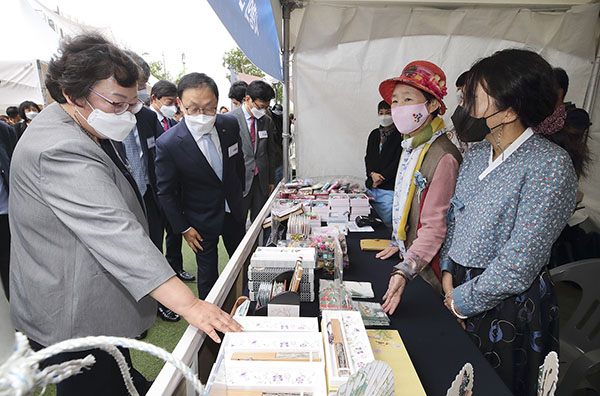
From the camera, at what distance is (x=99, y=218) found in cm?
93

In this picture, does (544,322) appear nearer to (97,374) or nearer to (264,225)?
(264,225)

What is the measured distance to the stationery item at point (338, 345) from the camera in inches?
31.1

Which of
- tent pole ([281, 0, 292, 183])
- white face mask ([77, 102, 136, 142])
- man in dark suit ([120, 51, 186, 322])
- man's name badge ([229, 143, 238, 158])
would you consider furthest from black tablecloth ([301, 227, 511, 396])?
tent pole ([281, 0, 292, 183])

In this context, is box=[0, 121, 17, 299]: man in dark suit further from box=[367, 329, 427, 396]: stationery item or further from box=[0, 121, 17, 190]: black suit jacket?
box=[367, 329, 427, 396]: stationery item

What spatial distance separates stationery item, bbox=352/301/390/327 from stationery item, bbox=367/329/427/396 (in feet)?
0.17

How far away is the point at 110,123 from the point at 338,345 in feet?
3.67

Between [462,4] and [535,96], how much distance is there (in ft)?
9.35

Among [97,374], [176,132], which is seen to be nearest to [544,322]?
[97,374]

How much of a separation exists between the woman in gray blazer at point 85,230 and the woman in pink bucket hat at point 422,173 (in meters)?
1.02

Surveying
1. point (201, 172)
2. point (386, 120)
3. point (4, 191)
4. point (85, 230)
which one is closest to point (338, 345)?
point (85, 230)

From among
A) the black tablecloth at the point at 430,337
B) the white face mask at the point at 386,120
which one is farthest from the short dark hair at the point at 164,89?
the black tablecloth at the point at 430,337

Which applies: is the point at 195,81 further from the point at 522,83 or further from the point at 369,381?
the point at 369,381

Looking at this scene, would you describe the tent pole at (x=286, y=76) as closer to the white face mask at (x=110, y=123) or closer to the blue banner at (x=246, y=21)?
the blue banner at (x=246, y=21)

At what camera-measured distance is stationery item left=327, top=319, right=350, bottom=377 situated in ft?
2.59
